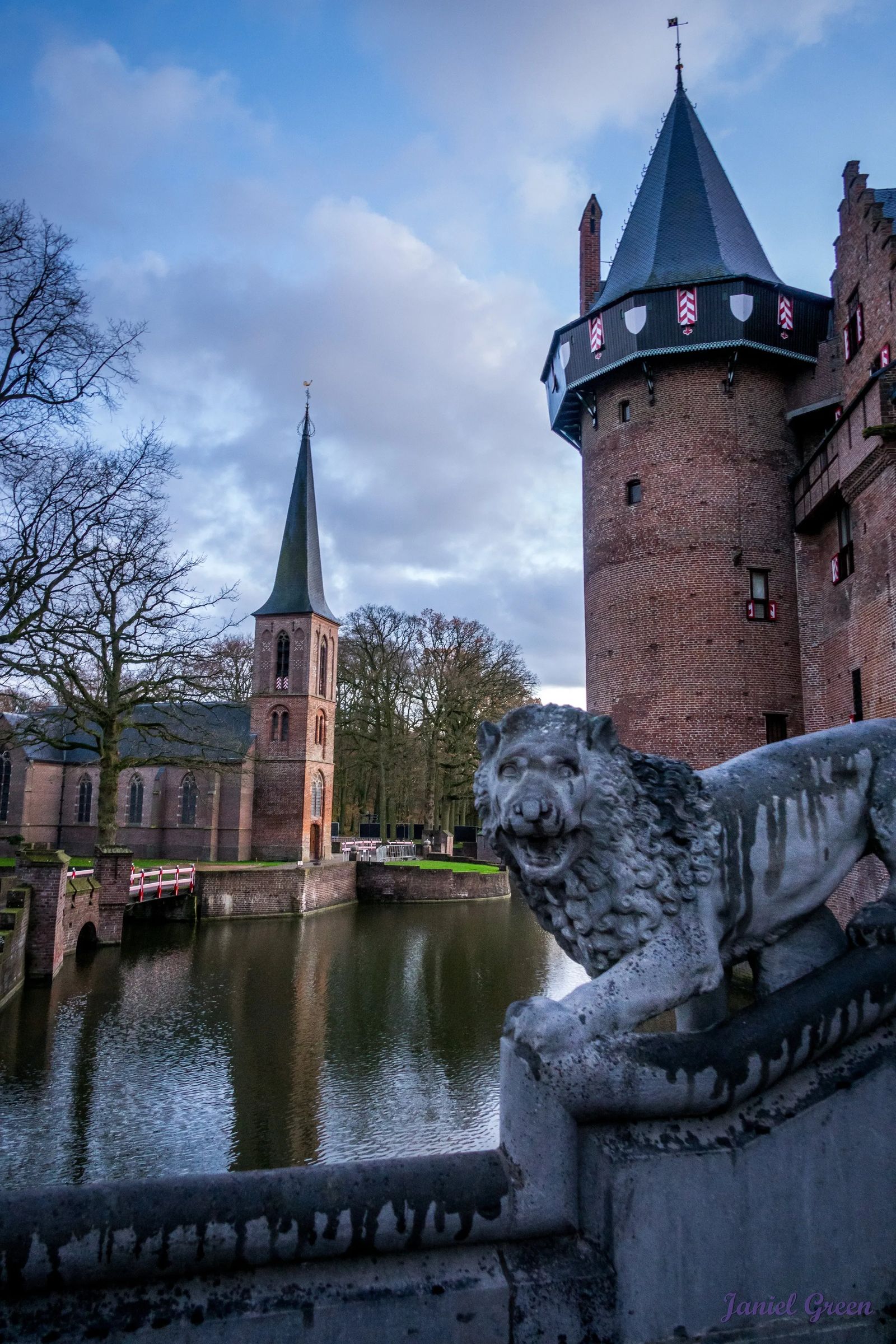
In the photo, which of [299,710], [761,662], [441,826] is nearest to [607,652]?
[761,662]

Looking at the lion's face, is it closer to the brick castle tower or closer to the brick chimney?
the brick castle tower

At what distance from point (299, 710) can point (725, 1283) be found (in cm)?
4361

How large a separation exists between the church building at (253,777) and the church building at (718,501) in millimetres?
25843

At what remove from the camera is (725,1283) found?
2119 millimetres

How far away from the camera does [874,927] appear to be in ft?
8.63

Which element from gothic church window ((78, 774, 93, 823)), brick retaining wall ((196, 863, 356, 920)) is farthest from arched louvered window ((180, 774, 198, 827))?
brick retaining wall ((196, 863, 356, 920))

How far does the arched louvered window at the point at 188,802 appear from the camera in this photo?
145ft

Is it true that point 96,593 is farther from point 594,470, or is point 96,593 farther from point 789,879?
point 789,879

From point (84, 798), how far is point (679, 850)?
48.9m

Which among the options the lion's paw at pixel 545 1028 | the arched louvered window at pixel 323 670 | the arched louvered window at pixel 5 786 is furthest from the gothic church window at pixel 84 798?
the lion's paw at pixel 545 1028

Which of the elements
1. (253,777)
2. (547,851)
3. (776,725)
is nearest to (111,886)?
(776,725)

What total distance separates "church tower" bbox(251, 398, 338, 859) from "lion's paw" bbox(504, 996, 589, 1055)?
1660 inches

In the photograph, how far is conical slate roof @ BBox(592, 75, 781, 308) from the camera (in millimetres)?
21297

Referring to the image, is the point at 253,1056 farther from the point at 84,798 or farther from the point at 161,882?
the point at 84,798
